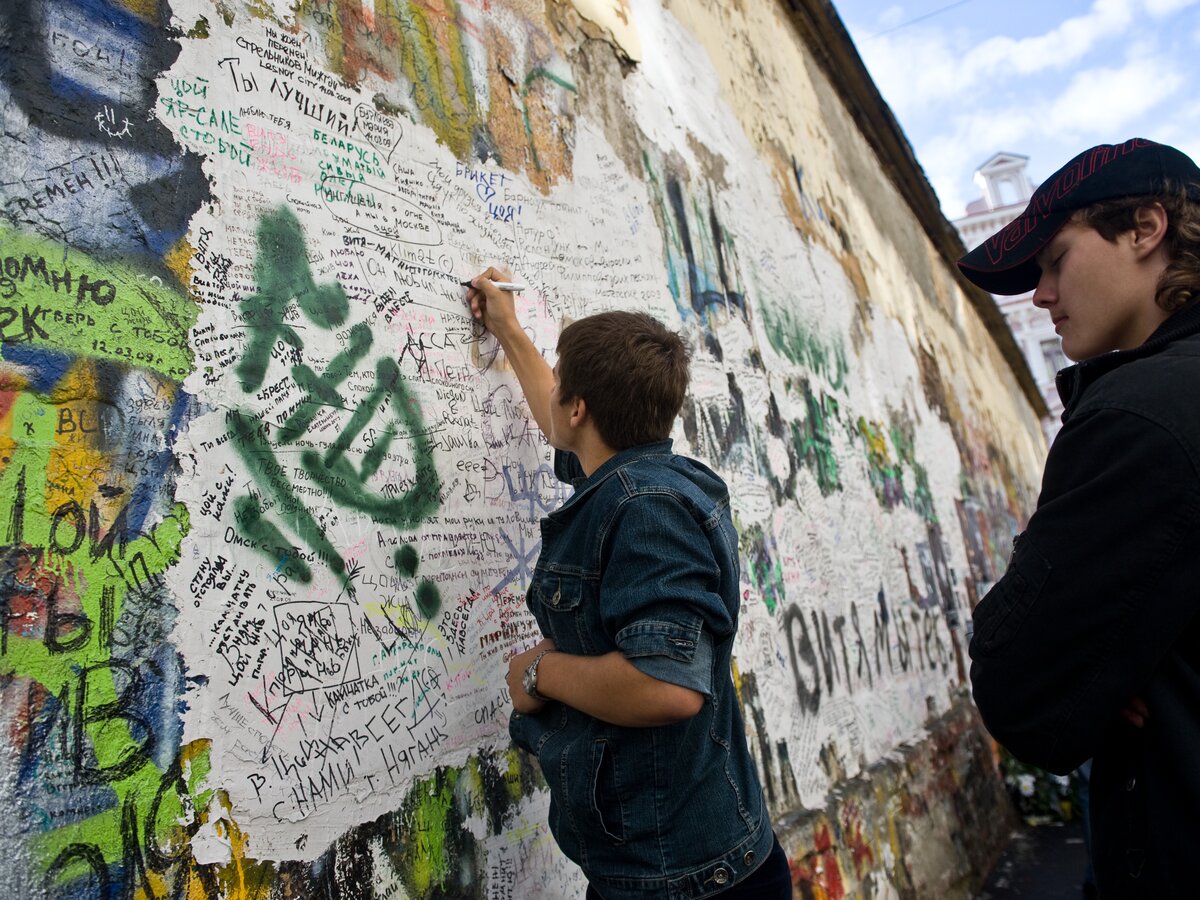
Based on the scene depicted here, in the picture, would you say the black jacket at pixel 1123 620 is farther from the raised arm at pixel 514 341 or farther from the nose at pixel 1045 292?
the raised arm at pixel 514 341

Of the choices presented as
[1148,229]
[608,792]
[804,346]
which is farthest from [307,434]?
[804,346]

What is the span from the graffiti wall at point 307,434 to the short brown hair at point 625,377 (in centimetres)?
54

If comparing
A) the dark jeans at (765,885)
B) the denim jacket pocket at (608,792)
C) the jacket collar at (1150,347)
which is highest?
the jacket collar at (1150,347)

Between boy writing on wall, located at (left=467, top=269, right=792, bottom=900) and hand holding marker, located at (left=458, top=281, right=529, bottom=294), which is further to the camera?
hand holding marker, located at (left=458, top=281, right=529, bottom=294)

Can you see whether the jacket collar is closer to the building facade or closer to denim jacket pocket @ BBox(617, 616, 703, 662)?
denim jacket pocket @ BBox(617, 616, 703, 662)

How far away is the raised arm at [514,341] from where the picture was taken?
241cm

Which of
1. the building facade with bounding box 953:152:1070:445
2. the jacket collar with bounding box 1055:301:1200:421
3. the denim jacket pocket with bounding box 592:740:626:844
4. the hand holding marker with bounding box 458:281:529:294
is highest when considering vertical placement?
the building facade with bounding box 953:152:1070:445

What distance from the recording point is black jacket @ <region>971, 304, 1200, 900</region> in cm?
139

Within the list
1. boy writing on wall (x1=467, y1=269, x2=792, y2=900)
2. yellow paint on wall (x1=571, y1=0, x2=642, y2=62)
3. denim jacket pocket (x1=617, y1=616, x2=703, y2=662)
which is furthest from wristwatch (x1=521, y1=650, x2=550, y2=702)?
yellow paint on wall (x1=571, y1=0, x2=642, y2=62)

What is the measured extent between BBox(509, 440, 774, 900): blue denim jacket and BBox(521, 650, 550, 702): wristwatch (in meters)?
0.04

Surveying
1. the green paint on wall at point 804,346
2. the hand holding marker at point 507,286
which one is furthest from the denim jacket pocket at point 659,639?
the green paint on wall at point 804,346

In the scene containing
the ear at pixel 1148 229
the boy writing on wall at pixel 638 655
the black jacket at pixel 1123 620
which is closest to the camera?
the black jacket at pixel 1123 620

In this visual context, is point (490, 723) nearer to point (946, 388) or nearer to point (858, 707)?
point (858, 707)

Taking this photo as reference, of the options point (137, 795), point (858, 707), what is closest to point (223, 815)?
point (137, 795)
